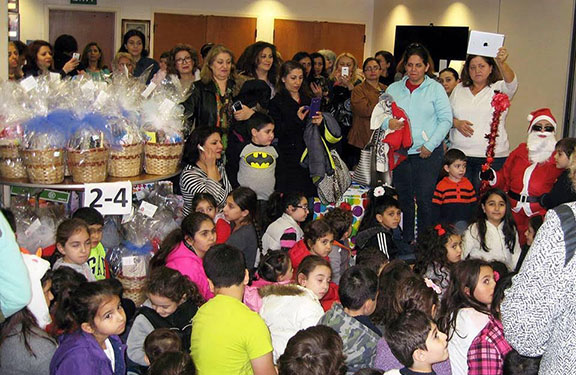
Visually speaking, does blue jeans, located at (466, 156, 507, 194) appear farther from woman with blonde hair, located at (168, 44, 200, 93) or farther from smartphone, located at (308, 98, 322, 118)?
woman with blonde hair, located at (168, 44, 200, 93)

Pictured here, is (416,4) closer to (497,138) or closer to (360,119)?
(360,119)

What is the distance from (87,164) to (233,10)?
8.27 metres

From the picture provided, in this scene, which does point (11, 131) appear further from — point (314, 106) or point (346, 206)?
point (346, 206)

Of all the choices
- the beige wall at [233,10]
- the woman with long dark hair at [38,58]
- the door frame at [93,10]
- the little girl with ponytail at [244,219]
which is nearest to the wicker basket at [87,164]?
the little girl with ponytail at [244,219]

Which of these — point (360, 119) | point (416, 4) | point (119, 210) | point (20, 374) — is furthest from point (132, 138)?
point (416, 4)

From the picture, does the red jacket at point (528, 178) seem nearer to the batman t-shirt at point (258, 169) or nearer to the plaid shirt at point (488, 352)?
the batman t-shirt at point (258, 169)

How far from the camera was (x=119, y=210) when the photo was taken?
4.14 metres

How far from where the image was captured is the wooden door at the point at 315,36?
473 inches

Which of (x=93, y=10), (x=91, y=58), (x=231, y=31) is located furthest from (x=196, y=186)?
(x=93, y=10)

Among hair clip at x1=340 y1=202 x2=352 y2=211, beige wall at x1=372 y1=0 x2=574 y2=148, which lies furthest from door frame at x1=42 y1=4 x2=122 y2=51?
hair clip at x1=340 y1=202 x2=352 y2=211

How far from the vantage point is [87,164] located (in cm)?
402

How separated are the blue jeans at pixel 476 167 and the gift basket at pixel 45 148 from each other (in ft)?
10.4

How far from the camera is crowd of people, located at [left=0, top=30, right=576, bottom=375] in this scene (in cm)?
272

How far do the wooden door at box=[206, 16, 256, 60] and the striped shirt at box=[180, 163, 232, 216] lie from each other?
281 inches
